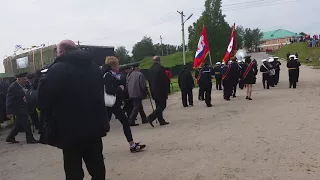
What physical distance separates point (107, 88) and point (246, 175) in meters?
2.96

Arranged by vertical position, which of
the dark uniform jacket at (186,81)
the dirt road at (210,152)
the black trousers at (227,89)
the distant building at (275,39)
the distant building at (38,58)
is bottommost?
the dirt road at (210,152)

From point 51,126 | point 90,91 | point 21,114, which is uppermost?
point 90,91

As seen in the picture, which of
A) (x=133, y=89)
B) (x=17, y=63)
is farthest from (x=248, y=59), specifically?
(x=17, y=63)

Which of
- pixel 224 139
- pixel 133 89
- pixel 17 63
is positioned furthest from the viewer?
pixel 17 63

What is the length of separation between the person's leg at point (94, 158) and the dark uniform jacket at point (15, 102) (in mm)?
5763

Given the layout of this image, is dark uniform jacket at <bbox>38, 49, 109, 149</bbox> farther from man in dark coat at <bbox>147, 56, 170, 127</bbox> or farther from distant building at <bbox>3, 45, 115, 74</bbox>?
distant building at <bbox>3, 45, 115, 74</bbox>

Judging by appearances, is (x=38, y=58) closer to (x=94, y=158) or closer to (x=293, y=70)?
(x=293, y=70)

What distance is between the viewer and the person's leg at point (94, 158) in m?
3.79

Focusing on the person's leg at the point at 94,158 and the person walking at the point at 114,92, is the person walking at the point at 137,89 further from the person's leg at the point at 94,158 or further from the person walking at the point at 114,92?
the person's leg at the point at 94,158

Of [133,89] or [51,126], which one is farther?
[133,89]

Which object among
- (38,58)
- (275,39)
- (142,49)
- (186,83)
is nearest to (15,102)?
(186,83)

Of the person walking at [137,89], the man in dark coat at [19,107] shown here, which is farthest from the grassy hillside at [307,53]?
the man in dark coat at [19,107]

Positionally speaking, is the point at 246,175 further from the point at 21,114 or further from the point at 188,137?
the point at 21,114

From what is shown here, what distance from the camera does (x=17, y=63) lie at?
81.9 ft
